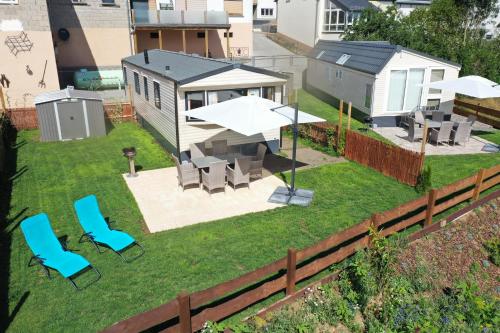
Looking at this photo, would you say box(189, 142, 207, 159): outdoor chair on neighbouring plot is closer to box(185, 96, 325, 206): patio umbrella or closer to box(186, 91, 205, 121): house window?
box(186, 91, 205, 121): house window

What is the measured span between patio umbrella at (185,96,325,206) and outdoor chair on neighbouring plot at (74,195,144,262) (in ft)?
12.4

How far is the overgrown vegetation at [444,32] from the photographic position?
82.3 ft

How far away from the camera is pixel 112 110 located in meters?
19.4

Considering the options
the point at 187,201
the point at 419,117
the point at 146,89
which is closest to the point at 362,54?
the point at 419,117

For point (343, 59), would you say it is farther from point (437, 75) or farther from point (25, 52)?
point (25, 52)

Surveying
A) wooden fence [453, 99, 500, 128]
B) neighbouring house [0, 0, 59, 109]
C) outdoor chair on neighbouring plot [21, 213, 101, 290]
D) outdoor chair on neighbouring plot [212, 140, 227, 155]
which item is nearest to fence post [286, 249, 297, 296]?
outdoor chair on neighbouring plot [21, 213, 101, 290]

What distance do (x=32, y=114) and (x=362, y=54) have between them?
16.3 metres

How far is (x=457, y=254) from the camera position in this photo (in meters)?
9.36

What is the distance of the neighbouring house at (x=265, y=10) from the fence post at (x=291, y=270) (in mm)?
59812

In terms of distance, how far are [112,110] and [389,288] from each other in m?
15.9

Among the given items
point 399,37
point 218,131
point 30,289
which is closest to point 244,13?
point 399,37

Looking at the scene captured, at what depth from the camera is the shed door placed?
16.2 metres

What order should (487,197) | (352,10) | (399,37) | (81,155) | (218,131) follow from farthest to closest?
(352,10) < (399,37) < (81,155) < (218,131) < (487,197)

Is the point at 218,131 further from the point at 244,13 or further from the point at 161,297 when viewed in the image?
the point at 244,13
